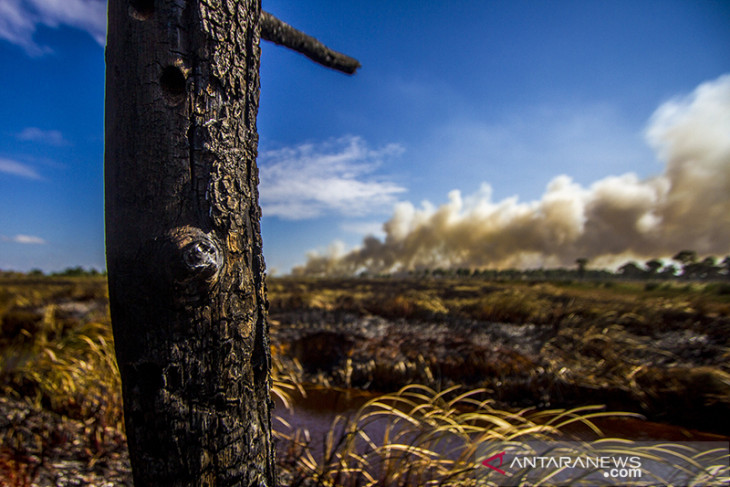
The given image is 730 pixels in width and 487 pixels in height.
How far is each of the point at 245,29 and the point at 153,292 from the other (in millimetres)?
752

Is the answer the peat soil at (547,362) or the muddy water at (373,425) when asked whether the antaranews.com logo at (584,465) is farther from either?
the peat soil at (547,362)

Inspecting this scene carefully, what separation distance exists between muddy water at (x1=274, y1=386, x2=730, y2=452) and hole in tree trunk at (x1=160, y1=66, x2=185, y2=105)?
2.56 metres

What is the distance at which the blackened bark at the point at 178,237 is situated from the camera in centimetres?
80

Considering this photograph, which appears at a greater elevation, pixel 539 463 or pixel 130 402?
pixel 130 402

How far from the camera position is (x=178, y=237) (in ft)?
2.55

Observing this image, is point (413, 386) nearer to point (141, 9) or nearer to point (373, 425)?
point (373, 425)

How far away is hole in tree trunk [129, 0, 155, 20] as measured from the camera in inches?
32.8

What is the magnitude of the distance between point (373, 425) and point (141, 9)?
309 centimetres

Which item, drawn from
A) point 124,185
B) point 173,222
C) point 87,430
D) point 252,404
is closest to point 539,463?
point 252,404

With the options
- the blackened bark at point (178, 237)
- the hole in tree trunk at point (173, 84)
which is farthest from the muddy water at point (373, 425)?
the hole in tree trunk at point (173, 84)

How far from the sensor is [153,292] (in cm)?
80

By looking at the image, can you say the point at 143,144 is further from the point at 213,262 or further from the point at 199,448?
the point at 199,448

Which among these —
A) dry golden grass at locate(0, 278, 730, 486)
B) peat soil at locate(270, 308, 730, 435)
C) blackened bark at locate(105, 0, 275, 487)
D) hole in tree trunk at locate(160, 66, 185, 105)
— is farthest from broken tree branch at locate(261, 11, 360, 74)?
peat soil at locate(270, 308, 730, 435)

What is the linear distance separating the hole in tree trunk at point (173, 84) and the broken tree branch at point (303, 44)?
67 cm
